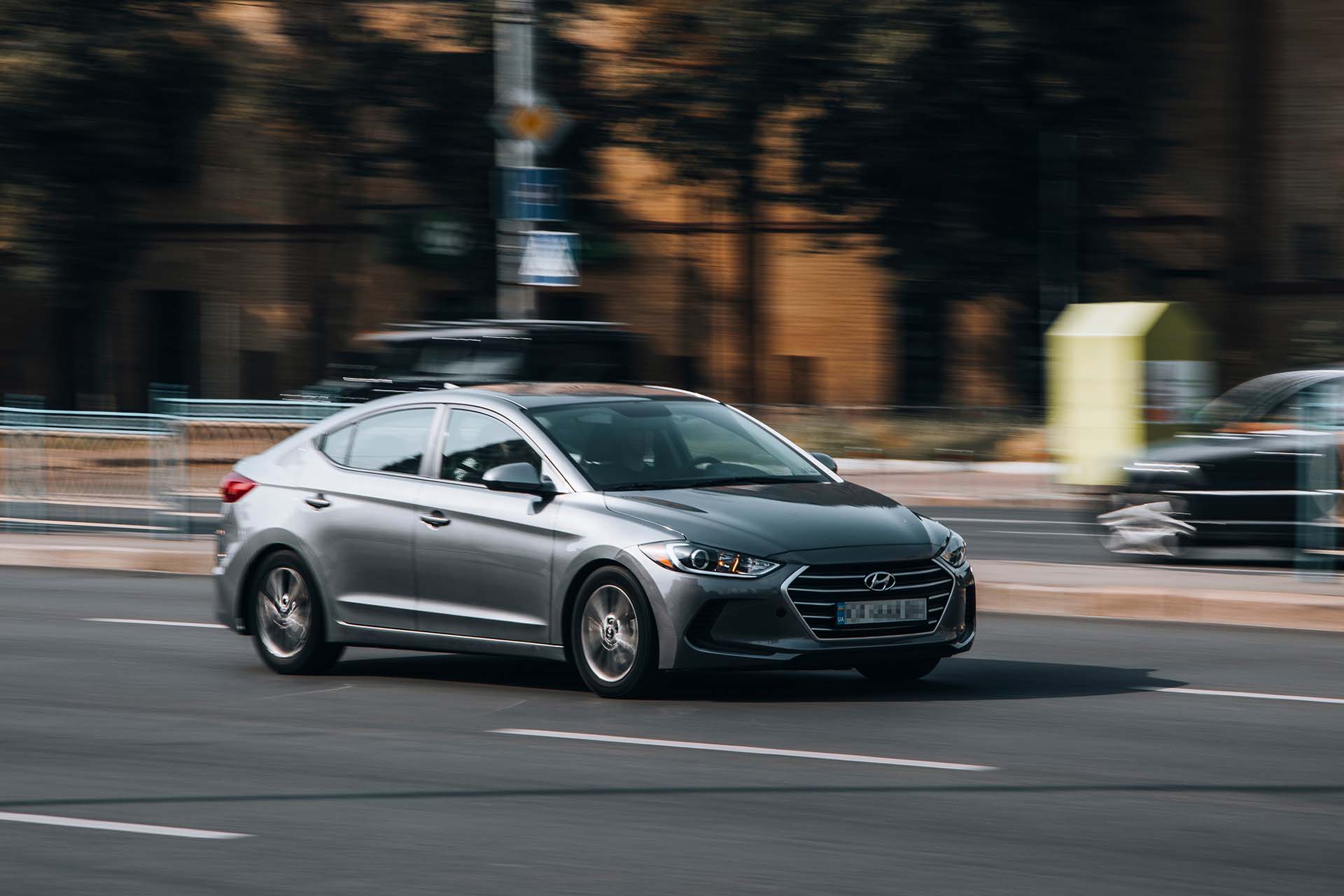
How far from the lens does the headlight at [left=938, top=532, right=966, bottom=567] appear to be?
9344 mm

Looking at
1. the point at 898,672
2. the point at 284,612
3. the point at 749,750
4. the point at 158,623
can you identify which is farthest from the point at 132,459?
the point at 749,750

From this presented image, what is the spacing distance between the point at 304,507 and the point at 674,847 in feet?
15.0

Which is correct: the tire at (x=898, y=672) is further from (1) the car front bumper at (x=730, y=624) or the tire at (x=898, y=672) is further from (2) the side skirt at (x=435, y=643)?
(2) the side skirt at (x=435, y=643)

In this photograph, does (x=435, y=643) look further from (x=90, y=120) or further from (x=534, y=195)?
(x=90, y=120)

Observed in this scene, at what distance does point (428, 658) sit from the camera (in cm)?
1119

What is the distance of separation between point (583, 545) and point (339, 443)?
197cm

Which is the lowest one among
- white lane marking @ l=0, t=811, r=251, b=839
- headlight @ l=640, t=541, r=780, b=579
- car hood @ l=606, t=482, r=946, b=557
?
white lane marking @ l=0, t=811, r=251, b=839

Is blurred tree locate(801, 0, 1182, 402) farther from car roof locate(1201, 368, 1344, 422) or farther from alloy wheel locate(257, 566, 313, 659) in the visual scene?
alloy wheel locate(257, 566, 313, 659)

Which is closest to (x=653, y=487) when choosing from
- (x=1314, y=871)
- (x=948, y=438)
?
(x=1314, y=871)

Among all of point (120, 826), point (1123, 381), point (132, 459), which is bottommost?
point (120, 826)

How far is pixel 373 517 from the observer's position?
10148 millimetres

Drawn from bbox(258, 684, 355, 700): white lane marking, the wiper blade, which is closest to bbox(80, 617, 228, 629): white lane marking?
bbox(258, 684, 355, 700): white lane marking

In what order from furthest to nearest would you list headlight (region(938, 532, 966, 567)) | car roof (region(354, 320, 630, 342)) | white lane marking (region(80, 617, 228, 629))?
car roof (region(354, 320, 630, 342)) < white lane marking (region(80, 617, 228, 629)) < headlight (region(938, 532, 966, 567))

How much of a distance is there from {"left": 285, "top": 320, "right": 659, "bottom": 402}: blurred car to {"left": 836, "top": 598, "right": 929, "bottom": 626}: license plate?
11917 millimetres
